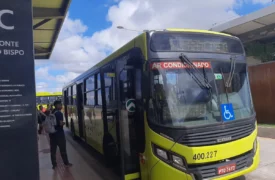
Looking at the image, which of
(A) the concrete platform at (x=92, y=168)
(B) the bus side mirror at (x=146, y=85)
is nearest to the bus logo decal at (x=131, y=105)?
(B) the bus side mirror at (x=146, y=85)

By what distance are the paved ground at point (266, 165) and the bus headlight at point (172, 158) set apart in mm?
2299

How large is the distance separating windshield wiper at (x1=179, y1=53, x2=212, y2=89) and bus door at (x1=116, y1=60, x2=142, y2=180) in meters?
0.79

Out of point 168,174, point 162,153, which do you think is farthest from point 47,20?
point 168,174

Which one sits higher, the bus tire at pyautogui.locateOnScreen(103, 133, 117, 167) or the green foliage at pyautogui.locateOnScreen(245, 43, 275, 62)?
the green foliage at pyautogui.locateOnScreen(245, 43, 275, 62)

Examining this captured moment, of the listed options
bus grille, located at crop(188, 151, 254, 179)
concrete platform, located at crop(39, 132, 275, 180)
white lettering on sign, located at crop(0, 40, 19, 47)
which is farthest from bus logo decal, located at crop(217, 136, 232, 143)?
white lettering on sign, located at crop(0, 40, 19, 47)

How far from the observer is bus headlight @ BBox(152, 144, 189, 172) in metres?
4.05

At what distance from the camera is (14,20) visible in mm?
3146

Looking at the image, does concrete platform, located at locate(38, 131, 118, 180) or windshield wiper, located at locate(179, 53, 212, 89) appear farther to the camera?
concrete platform, located at locate(38, 131, 118, 180)

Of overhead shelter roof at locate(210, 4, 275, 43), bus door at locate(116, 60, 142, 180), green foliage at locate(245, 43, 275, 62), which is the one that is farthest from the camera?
green foliage at locate(245, 43, 275, 62)

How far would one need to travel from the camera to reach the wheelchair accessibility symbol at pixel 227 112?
14.6 feet

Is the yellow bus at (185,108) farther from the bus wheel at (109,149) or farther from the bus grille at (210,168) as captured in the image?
the bus wheel at (109,149)

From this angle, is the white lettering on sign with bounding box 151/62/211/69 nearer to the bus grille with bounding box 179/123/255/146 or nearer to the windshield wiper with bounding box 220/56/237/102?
the windshield wiper with bounding box 220/56/237/102

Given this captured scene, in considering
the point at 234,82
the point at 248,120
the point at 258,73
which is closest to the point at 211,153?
the point at 248,120

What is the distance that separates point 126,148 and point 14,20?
2982 millimetres
